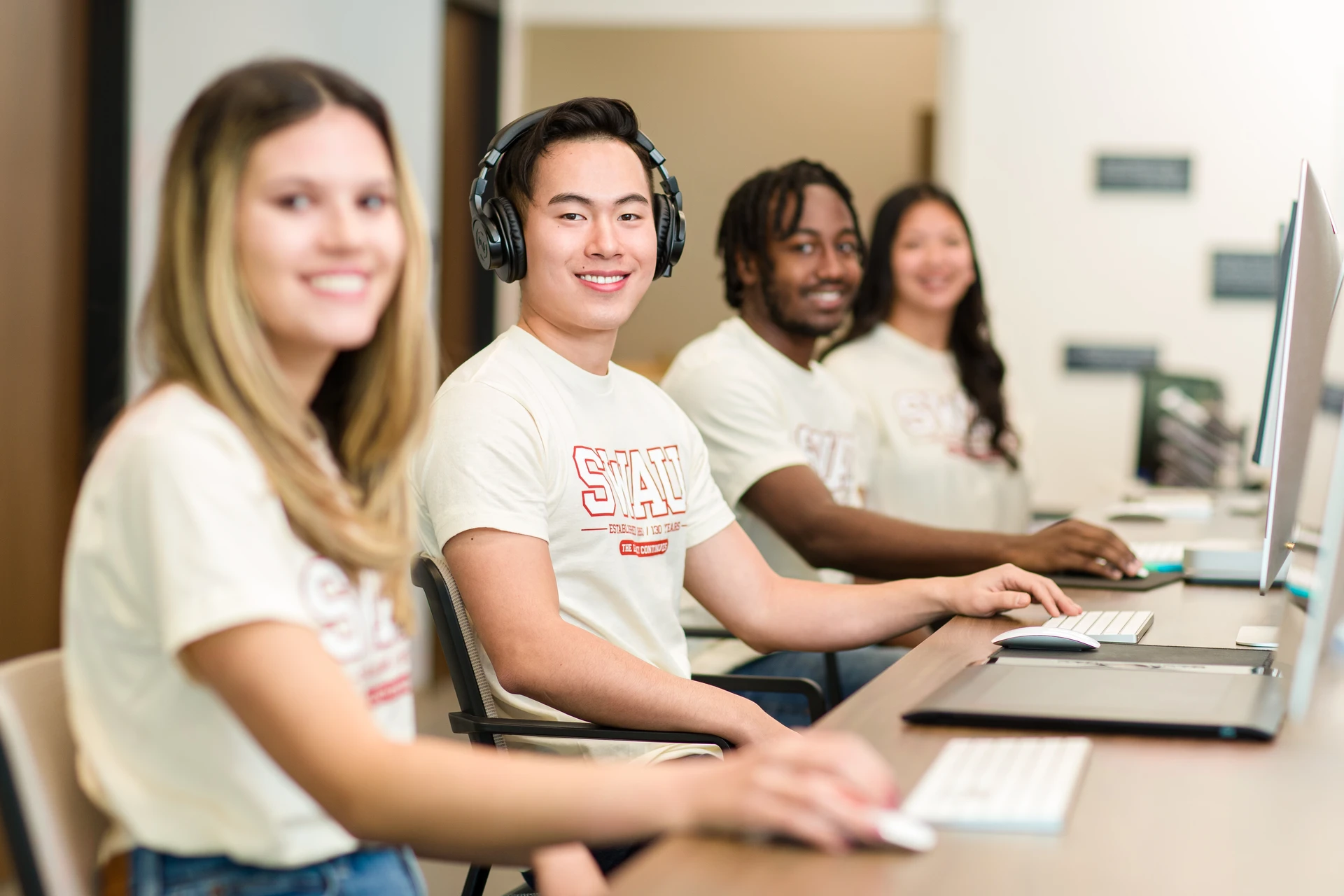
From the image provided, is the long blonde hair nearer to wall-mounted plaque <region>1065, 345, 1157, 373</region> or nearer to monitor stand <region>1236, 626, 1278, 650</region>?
monitor stand <region>1236, 626, 1278, 650</region>

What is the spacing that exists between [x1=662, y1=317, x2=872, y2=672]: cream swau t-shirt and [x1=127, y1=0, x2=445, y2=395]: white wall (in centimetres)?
77

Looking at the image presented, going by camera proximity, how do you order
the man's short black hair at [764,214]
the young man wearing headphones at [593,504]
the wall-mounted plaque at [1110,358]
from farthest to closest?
the wall-mounted plaque at [1110,358], the man's short black hair at [764,214], the young man wearing headphones at [593,504]

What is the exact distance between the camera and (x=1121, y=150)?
14.6ft

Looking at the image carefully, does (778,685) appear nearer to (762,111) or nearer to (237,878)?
(237,878)

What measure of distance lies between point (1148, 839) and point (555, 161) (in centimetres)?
116

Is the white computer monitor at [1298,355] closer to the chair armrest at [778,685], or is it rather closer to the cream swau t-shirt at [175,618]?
the chair armrest at [778,685]

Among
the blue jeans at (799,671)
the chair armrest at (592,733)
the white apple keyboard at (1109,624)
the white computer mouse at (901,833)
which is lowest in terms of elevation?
the blue jeans at (799,671)

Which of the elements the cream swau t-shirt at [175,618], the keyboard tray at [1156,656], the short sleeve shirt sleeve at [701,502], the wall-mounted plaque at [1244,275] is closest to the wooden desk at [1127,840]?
the keyboard tray at [1156,656]

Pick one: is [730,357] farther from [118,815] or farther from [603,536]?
[118,815]

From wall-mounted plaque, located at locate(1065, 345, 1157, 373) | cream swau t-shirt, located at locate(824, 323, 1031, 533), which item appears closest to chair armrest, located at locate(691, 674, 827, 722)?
cream swau t-shirt, located at locate(824, 323, 1031, 533)

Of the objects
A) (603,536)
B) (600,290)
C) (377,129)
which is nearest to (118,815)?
(377,129)

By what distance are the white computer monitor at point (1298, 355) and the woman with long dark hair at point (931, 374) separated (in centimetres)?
124

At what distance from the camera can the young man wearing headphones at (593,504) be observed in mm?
1427

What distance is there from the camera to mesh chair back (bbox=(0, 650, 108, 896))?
2.89 feet
